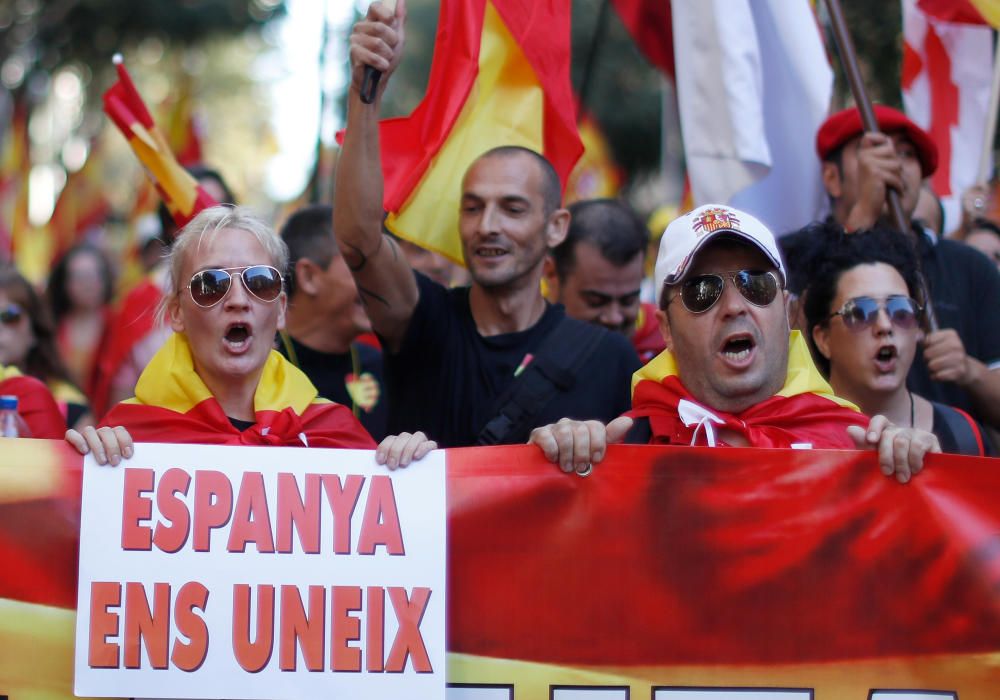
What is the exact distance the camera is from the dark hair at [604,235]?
551cm

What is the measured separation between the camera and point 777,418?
11.5 feet

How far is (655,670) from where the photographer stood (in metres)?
3.15

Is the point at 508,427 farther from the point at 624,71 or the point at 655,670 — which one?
the point at 624,71

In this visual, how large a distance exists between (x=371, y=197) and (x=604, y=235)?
5.32 feet

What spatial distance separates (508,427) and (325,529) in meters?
1.01

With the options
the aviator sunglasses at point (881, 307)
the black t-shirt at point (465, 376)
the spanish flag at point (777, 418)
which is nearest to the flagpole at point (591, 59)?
the black t-shirt at point (465, 376)

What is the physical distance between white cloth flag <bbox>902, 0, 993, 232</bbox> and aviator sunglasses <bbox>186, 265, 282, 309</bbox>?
404 centimetres

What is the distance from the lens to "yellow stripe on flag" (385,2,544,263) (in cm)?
489

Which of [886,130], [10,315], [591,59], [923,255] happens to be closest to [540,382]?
[923,255]

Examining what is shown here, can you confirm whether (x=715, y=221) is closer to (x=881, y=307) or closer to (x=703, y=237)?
(x=703, y=237)

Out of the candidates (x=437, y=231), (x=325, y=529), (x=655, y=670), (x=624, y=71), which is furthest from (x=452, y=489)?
(x=624, y=71)

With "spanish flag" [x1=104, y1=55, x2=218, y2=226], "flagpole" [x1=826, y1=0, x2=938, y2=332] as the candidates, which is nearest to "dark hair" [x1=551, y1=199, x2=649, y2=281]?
"flagpole" [x1=826, y1=0, x2=938, y2=332]

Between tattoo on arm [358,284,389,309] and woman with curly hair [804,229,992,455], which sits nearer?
woman with curly hair [804,229,992,455]

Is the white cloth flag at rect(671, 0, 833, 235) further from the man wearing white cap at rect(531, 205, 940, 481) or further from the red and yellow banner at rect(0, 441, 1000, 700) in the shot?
the red and yellow banner at rect(0, 441, 1000, 700)
